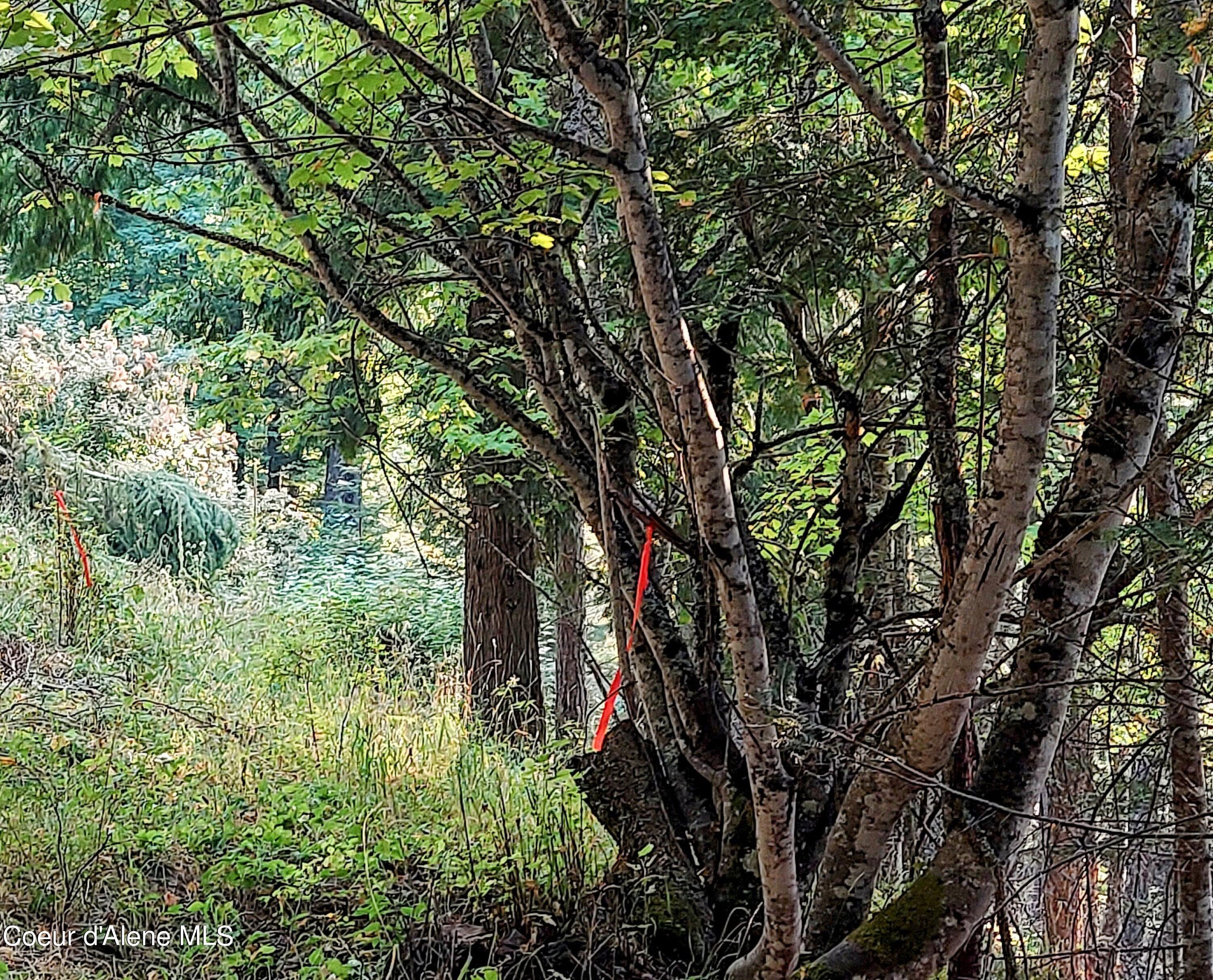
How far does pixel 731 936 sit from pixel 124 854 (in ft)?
7.23

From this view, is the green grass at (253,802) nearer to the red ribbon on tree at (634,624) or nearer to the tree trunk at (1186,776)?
the red ribbon on tree at (634,624)

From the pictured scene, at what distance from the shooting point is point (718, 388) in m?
3.29

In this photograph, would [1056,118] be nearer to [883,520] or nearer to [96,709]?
[883,520]

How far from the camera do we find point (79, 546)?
6418mm

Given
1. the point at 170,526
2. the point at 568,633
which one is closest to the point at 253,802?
the point at 568,633

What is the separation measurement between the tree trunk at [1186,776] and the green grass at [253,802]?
1709 mm

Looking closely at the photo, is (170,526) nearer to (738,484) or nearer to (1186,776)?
(738,484)

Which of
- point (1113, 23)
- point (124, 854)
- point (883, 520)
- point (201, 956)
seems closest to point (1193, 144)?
point (1113, 23)

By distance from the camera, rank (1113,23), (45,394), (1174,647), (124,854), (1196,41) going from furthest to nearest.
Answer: (45,394) < (124,854) < (1174,647) < (1113,23) < (1196,41)

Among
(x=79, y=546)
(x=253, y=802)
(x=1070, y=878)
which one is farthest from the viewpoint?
(x=79, y=546)

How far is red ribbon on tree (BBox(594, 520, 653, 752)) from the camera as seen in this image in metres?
2.66

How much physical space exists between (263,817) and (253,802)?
7.6 inches

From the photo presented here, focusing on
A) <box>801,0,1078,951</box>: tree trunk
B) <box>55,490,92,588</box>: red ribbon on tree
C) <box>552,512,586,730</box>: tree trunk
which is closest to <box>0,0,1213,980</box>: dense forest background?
<box>801,0,1078,951</box>: tree trunk

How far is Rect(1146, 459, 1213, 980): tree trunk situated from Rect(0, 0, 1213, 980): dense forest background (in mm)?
15
